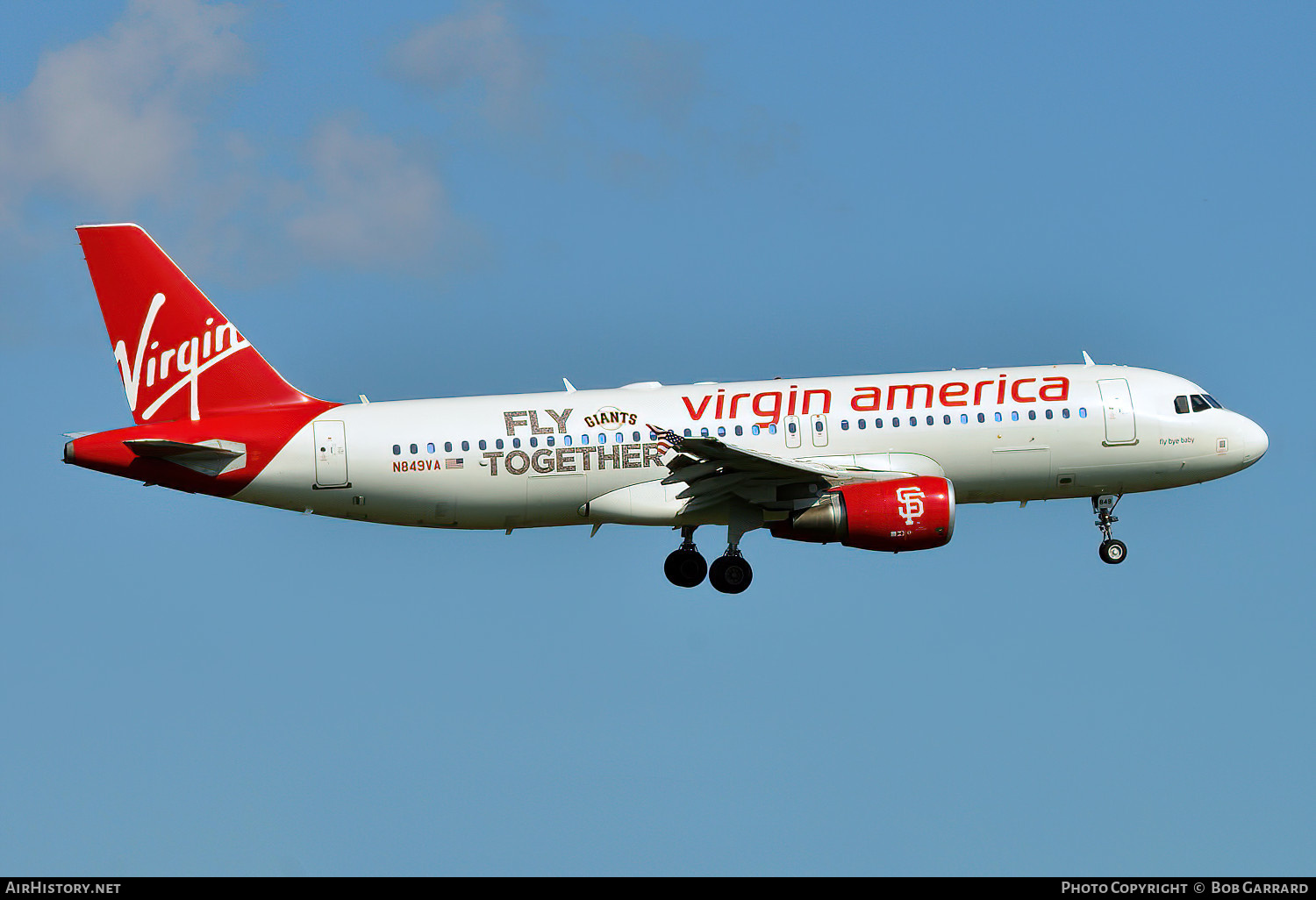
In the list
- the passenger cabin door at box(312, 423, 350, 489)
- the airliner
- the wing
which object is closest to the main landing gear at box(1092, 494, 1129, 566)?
the airliner

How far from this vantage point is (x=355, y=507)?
2044 inches

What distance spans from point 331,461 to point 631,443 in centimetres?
816

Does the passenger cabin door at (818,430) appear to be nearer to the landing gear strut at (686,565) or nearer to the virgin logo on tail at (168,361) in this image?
the landing gear strut at (686,565)

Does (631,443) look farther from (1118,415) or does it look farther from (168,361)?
(1118,415)

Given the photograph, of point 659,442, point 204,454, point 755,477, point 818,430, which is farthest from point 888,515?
point 204,454

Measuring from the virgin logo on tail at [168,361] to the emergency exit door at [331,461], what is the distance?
394 centimetres

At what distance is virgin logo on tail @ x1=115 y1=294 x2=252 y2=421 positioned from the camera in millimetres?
52781

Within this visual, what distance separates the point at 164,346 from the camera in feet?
174

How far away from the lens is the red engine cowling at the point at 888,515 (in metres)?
50.3

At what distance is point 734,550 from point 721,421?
11.8 ft

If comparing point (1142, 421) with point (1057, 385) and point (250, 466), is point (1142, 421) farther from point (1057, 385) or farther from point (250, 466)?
point (250, 466)

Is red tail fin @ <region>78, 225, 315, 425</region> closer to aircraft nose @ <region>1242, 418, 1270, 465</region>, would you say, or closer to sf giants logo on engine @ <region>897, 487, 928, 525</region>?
sf giants logo on engine @ <region>897, 487, 928, 525</region>

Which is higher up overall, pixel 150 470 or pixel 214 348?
pixel 214 348

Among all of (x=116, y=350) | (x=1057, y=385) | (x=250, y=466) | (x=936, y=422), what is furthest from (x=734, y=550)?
(x=116, y=350)
